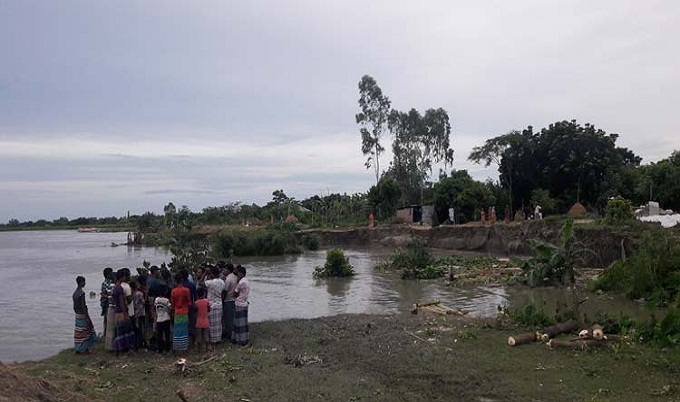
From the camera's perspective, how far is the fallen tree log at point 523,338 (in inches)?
434

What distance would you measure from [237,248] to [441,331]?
30.9m

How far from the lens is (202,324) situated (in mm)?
11242

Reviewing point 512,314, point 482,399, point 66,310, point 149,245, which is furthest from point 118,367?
point 149,245

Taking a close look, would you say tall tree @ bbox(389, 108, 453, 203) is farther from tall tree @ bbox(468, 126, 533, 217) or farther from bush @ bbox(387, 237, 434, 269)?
bush @ bbox(387, 237, 434, 269)

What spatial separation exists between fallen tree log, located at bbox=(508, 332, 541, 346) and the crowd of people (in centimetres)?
512

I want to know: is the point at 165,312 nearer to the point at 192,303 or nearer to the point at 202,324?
the point at 192,303

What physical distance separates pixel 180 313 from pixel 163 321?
0.39 metres

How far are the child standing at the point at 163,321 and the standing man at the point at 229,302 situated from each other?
1.20 metres

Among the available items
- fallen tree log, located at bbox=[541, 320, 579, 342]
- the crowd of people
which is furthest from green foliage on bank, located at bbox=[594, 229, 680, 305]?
the crowd of people

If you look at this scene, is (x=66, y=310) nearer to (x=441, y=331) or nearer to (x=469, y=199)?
(x=441, y=331)

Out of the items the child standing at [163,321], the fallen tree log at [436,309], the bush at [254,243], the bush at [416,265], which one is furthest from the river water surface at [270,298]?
the bush at [254,243]

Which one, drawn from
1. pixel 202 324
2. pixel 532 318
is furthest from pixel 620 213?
pixel 202 324

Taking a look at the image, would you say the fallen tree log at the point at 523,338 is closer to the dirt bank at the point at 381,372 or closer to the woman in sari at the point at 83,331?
the dirt bank at the point at 381,372

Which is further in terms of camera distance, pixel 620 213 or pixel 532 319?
pixel 620 213
